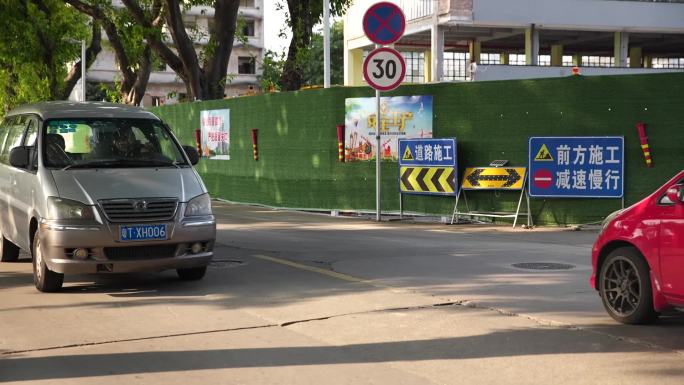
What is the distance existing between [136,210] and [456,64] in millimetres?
37139

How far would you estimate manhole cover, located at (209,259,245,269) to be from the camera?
1071 centimetres

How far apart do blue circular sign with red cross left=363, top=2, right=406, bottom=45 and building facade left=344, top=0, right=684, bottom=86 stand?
1782 cm

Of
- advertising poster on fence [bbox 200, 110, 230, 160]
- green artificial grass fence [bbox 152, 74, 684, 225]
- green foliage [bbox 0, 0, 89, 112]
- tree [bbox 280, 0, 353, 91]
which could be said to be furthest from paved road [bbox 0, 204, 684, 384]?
green foliage [bbox 0, 0, 89, 112]

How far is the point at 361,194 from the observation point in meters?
16.8

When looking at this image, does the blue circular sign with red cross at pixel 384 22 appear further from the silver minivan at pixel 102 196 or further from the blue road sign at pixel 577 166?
the silver minivan at pixel 102 196

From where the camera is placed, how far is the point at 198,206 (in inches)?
362

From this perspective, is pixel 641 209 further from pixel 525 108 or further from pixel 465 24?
pixel 465 24

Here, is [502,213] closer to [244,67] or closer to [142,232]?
[142,232]

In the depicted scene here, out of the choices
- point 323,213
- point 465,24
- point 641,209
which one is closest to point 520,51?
point 465,24

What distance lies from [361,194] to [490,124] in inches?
117

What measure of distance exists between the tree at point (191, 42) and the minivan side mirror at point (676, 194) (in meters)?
19.2

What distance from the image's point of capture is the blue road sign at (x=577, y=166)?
45.2 ft

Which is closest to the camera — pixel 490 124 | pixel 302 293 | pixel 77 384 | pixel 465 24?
pixel 77 384

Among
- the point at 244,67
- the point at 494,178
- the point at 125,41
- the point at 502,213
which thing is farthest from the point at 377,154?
the point at 244,67
